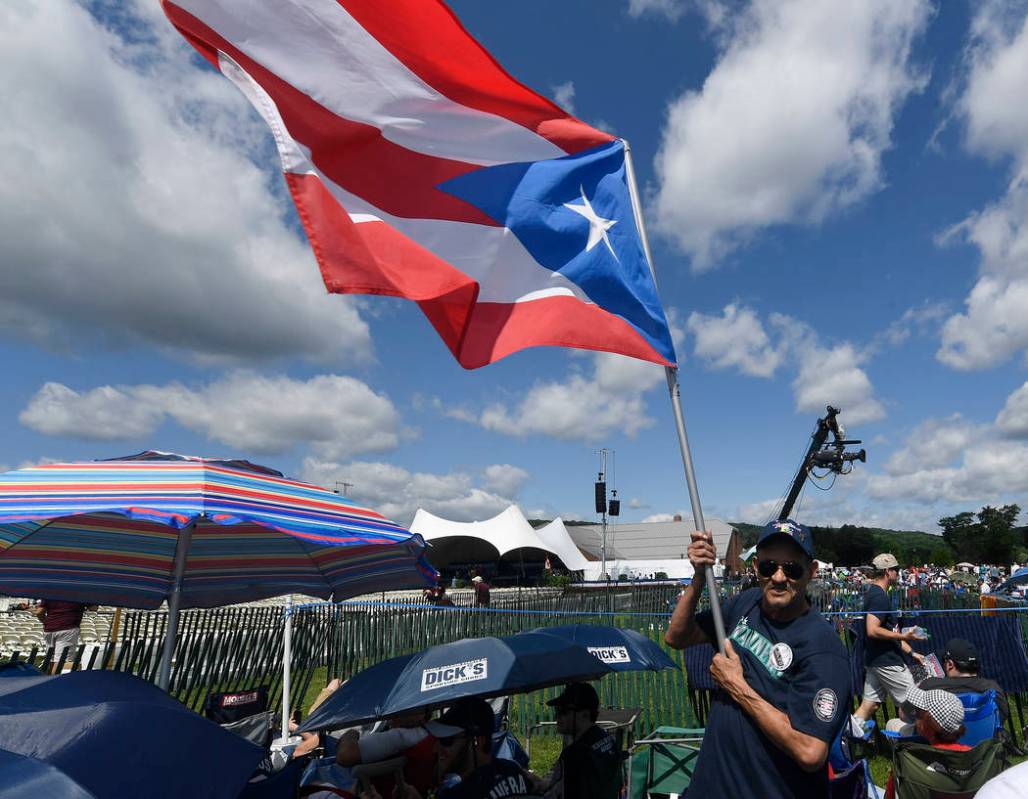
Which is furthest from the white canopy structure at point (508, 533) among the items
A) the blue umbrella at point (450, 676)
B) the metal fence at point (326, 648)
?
the blue umbrella at point (450, 676)

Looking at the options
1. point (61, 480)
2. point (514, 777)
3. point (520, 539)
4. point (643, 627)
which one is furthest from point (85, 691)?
point (520, 539)

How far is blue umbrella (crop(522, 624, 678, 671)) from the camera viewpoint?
514 centimetres

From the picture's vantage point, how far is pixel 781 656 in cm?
234

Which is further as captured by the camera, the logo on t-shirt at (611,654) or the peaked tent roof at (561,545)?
the peaked tent roof at (561,545)

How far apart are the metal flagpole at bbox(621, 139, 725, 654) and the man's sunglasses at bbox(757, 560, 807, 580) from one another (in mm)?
179

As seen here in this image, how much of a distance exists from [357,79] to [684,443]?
226 cm

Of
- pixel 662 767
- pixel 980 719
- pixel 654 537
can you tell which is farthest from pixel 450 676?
pixel 654 537

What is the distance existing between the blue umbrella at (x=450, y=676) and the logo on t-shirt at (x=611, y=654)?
1.23ft

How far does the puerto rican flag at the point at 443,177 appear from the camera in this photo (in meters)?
3.08

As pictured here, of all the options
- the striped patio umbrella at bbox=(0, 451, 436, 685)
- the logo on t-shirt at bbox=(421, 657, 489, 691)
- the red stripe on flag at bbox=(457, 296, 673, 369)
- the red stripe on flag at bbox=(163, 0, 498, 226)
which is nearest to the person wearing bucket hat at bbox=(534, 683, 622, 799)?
the logo on t-shirt at bbox=(421, 657, 489, 691)

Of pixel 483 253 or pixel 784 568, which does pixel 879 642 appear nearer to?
pixel 784 568

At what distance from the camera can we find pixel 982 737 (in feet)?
15.8

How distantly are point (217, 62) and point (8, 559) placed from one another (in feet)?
13.9

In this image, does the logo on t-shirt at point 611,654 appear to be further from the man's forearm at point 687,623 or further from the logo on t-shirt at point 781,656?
the logo on t-shirt at point 781,656
